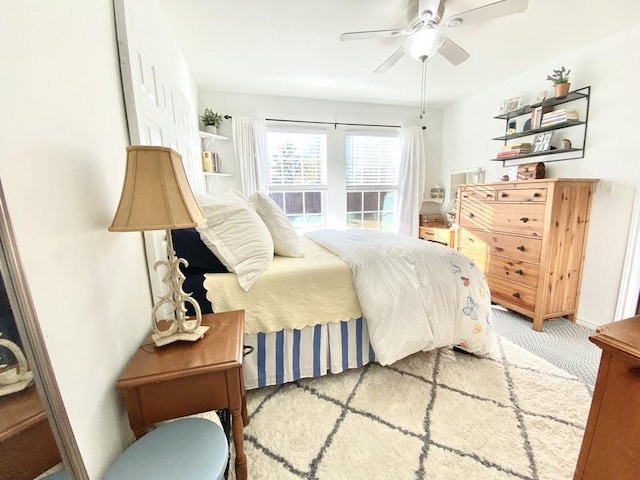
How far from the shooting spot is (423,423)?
1336 mm

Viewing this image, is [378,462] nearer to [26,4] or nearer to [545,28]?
[26,4]

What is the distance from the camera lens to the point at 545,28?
2037 millimetres

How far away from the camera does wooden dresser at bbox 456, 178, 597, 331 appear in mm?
2205

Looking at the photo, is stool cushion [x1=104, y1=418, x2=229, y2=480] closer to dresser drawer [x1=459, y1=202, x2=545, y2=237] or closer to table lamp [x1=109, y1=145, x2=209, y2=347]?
table lamp [x1=109, y1=145, x2=209, y2=347]

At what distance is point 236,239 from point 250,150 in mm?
2172

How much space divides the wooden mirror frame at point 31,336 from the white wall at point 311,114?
9.85ft

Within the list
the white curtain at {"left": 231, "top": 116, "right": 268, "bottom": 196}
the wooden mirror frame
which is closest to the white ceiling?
the white curtain at {"left": 231, "top": 116, "right": 268, "bottom": 196}

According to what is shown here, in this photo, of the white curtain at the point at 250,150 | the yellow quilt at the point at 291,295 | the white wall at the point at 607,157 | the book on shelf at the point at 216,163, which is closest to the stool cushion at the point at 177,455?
the yellow quilt at the point at 291,295

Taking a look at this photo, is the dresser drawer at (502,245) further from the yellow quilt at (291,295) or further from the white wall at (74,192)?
the white wall at (74,192)

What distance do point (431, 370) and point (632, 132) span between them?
2387 millimetres

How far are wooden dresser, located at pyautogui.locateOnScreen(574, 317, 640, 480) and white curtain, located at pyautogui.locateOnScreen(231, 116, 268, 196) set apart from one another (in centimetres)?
324

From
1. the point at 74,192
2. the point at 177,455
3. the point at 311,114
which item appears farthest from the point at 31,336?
the point at 311,114

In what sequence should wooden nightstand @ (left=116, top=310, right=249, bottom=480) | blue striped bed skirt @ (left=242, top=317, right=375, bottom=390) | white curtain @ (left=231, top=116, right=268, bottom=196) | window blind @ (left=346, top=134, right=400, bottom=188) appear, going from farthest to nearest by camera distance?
window blind @ (left=346, top=134, right=400, bottom=188) < white curtain @ (left=231, top=116, right=268, bottom=196) < blue striped bed skirt @ (left=242, top=317, right=375, bottom=390) < wooden nightstand @ (left=116, top=310, right=249, bottom=480)

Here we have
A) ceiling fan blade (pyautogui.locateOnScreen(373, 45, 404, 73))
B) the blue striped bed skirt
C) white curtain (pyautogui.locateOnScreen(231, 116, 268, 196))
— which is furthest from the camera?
white curtain (pyautogui.locateOnScreen(231, 116, 268, 196))
